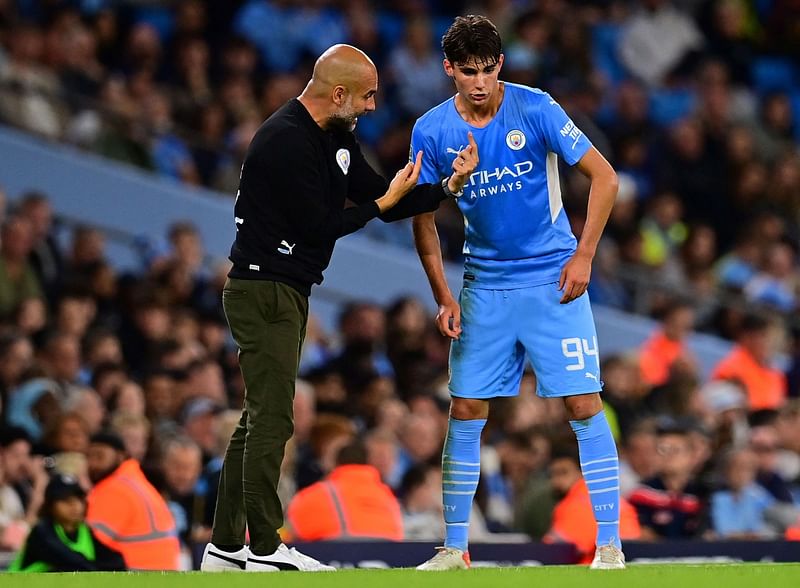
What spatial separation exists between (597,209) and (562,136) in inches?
12.4

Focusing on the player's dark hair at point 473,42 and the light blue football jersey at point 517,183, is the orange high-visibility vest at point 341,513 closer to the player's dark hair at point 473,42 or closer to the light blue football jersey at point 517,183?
the light blue football jersey at point 517,183

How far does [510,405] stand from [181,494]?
323 cm

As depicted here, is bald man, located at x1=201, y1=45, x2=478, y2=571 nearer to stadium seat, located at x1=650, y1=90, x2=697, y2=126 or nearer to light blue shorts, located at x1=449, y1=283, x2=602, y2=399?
light blue shorts, located at x1=449, y1=283, x2=602, y2=399

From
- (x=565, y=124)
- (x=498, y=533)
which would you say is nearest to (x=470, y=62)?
(x=565, y=124)

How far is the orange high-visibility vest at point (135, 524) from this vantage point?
7.72m

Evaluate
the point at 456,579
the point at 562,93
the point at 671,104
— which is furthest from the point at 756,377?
the point at 456,579

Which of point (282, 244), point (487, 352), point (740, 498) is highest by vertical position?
point (282, 244)

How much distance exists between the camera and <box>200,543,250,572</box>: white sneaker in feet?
21.1

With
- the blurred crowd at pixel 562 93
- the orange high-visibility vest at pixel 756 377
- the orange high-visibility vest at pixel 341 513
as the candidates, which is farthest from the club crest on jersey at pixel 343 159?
the orange high-visibility vest at pixel 756 377

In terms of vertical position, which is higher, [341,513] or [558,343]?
[558,343]

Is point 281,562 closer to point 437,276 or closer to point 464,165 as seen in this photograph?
point 437,276

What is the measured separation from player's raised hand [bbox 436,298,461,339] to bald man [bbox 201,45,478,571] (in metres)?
0.41

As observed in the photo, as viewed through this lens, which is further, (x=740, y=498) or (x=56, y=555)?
(x=740, y=498)

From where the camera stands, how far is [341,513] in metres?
8.75
